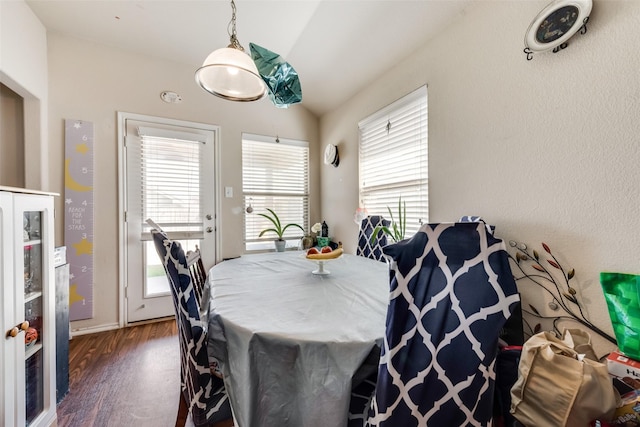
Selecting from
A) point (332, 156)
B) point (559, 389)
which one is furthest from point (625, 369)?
point (332, 156)

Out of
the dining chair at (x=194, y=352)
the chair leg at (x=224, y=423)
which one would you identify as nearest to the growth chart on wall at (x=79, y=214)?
the dining chair at (x=194, y=352)

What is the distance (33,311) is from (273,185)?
235 centimetres

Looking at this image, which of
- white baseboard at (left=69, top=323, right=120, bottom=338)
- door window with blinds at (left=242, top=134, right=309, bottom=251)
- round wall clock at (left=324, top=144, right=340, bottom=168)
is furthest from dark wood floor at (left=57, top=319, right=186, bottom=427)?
round wall clock at (left=324, top=144, right=340, bottom=168)

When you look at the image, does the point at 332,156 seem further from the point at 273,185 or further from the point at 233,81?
the point at 233,81

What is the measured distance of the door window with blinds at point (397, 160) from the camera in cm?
199

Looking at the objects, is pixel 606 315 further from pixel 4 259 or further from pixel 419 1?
pixel 4 259

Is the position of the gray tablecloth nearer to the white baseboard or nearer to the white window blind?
the white window blind

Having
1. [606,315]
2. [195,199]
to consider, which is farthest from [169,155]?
[606,315]

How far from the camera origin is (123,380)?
67.1 inches

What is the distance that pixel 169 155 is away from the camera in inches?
105

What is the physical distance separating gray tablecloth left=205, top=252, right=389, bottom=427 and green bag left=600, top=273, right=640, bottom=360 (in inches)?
31.5

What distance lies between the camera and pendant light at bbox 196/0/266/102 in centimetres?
132

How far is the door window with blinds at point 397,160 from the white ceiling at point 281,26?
17.4 inches

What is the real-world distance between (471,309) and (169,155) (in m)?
2.97
